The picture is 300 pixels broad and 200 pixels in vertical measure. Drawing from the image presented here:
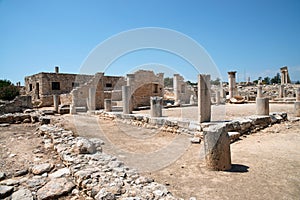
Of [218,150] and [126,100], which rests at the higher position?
[126,100]

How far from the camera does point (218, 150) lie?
12.3 feet

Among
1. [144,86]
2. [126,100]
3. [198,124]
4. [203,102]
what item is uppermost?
[144,86]

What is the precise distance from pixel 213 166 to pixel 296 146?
10.4 feet

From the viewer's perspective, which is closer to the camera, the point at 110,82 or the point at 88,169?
the point at 88,169

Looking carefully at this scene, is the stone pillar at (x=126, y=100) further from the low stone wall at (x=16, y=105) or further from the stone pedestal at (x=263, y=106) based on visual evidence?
the low stone wall at (x=16, y=105)

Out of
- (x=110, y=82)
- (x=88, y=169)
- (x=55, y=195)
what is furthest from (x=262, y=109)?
(x=110, y=82)

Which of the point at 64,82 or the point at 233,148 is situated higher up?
the point at 64,82

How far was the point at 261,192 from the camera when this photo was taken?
283cm

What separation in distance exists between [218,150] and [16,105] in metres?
17.7

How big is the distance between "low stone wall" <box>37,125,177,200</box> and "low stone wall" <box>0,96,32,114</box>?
47.0 ft

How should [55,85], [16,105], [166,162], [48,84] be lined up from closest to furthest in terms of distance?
[166,162] < [16,105] < [48,84] < [55,85]

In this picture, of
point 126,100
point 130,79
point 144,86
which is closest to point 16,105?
point 126,100

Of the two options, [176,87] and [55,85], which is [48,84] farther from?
[176,87]

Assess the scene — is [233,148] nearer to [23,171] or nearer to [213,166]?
[213,166]
